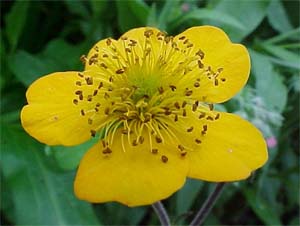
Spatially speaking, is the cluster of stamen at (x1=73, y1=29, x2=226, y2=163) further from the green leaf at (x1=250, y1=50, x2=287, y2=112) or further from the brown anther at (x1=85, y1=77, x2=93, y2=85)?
the green leaf at (x1=250, y1=50, x2=287, y2=112)

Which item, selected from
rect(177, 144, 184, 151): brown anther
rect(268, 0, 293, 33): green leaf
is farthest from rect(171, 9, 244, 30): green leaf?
rect(177, 144, 184, 151): brown anther

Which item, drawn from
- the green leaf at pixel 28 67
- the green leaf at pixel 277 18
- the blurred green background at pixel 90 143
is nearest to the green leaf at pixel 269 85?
the blurred green background at pixel 90 143

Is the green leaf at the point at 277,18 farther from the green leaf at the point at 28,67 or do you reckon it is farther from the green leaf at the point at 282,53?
the green leaf at the point at 28,67

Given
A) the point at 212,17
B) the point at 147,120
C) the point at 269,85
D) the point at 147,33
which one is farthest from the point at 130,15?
the point at 147,120

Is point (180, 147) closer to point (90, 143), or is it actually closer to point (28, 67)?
point (90, 143)

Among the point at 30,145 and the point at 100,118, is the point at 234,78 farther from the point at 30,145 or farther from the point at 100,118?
the point at 30,145

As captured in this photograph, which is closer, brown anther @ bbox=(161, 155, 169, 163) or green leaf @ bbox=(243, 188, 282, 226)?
brown anther @ bbox=(161, 155, 169, 163)

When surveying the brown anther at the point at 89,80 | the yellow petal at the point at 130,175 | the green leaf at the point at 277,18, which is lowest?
the green leaf at the point at 277,18
